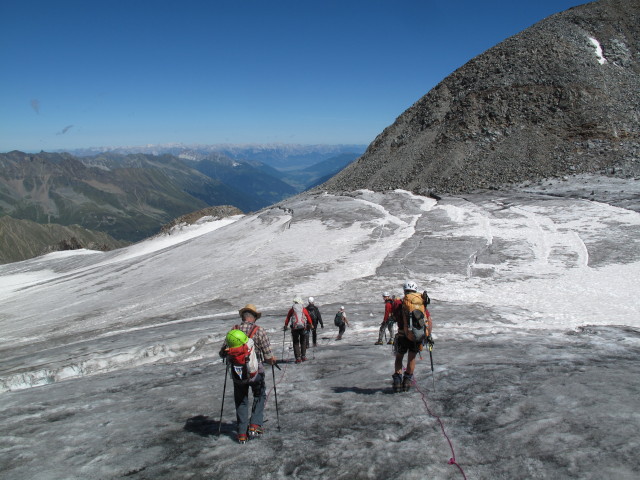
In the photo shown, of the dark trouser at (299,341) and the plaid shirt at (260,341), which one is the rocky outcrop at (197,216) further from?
the plaid shirt at (260,341)

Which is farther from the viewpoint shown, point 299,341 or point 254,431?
point 299,341

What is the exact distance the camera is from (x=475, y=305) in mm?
21141

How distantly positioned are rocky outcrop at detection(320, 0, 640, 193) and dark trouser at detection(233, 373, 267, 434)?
52.7 metres

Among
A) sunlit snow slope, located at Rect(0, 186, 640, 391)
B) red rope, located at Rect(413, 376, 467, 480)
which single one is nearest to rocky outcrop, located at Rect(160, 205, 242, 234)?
sunlit snow slope, located at Rect(0, 186, 640, 391)

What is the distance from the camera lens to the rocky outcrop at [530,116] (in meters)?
56.7

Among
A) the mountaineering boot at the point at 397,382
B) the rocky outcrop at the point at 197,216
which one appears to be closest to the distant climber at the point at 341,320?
the mountaineering boot at the point at 397,382

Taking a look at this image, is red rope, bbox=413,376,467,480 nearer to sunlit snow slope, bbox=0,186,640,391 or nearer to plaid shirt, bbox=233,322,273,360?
plaid shirt, bbox=233,322,273,360

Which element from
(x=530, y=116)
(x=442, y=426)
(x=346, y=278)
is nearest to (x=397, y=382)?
(x=442, y=426)

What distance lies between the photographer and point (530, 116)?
64.6 meters

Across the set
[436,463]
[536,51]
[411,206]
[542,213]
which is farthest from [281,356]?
[536,51]

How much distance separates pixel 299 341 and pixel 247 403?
6.13 m

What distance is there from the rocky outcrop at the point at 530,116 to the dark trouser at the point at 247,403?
52.7m

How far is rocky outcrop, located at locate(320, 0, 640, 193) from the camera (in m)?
56.7

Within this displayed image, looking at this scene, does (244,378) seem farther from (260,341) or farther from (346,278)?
(346,278)
